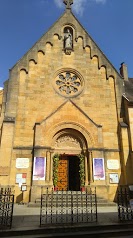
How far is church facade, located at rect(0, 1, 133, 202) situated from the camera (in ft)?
44.3

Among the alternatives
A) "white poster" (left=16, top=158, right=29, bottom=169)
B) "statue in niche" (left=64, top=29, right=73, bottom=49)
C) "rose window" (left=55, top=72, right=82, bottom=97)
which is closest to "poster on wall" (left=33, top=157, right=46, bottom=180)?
"white poster" (left=16, top=158, right=29, bottom=169)

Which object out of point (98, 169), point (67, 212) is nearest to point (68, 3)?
point (98, 169)

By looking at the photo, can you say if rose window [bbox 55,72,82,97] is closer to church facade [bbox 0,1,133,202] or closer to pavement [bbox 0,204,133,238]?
church facade [bbox 0,1,133,202]

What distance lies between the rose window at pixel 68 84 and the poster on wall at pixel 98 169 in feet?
19.2

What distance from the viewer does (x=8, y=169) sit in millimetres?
12875

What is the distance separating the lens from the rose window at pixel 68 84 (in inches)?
649

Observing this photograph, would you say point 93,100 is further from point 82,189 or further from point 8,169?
point 8,169

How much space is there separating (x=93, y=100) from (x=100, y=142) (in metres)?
3.75

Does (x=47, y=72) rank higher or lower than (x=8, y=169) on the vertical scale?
higher

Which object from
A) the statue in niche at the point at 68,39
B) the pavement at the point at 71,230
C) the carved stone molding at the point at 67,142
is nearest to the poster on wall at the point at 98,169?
the carved stone molding at the point at 67,142

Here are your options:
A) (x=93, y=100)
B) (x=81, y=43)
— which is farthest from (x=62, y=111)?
(x=81, y=43)

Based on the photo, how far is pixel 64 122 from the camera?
49.0ft

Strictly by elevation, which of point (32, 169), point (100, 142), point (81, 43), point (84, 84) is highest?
point (81, 43)

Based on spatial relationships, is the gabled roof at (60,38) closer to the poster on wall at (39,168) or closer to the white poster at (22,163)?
the white poster at (22,163)
